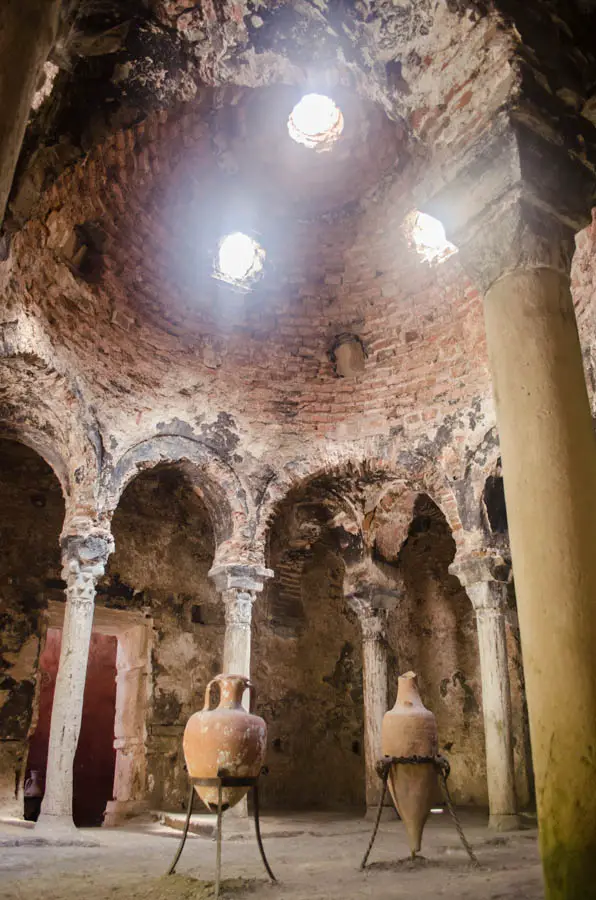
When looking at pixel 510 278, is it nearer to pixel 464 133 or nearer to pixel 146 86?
pixel 464 133

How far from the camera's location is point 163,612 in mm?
10234

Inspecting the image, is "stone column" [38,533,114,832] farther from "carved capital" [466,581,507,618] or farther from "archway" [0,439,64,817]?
"carved capital" [466,581,507,618]

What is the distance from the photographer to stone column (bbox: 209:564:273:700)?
8.38 metres

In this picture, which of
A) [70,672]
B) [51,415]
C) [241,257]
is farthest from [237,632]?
[241,257]

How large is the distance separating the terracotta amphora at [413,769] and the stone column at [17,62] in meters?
4.44

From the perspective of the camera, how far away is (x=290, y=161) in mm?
9539

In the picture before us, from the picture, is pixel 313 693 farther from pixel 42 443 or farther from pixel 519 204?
pixel 519 204

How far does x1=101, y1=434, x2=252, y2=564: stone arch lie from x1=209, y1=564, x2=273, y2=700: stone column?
156 mm

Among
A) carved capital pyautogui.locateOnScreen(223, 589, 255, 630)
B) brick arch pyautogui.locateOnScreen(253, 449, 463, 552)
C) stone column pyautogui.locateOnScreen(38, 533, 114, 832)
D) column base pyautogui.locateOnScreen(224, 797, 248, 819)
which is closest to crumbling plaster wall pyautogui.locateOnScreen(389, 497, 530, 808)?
brick arch pyautogui.locateOnScreen(253, 449, 463, 552)

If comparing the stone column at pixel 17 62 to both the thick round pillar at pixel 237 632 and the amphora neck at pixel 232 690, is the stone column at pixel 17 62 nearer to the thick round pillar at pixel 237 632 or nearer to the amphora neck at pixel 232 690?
the amphora neck at pixel 232 690

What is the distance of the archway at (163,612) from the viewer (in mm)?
9430

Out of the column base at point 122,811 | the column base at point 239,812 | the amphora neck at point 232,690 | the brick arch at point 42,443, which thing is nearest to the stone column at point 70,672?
the brick arch at point 42,443

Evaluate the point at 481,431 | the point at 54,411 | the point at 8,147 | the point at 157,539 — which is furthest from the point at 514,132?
the point at 157,539

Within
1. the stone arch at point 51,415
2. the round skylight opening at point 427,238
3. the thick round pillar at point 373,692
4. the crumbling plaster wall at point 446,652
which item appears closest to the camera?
the stone arch at point 51,415
